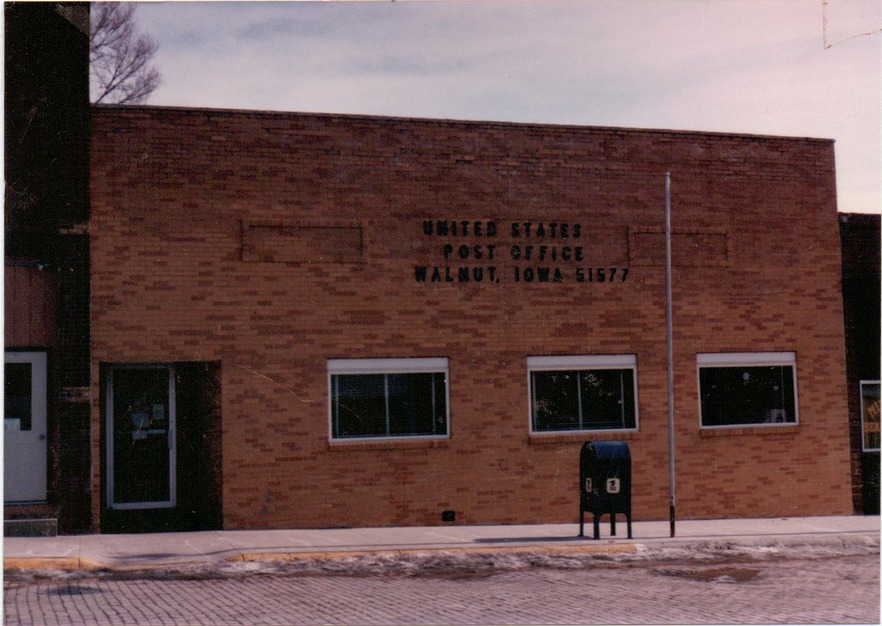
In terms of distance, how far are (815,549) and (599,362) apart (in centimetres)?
422

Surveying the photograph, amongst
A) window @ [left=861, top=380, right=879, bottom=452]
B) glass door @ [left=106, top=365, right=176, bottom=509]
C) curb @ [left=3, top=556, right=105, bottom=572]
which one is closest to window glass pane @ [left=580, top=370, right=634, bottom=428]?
window @ [left=861, top=380, right=879, bottom=452]

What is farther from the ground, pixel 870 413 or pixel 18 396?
pixel 18 396

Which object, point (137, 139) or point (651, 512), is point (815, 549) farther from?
point (137, 139)

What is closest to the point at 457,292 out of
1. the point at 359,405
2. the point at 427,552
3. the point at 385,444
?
the point at 359,405

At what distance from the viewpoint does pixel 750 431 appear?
16.7m

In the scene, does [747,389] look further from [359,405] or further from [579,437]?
[359,405]

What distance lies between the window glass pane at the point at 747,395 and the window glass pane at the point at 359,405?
17.6 ft

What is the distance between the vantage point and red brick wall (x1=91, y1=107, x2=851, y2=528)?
14.5m

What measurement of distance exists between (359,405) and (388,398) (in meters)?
0.46

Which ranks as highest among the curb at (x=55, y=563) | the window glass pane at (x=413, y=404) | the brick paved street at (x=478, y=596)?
the window glass pane at (x=413, y=404)

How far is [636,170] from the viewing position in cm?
1647

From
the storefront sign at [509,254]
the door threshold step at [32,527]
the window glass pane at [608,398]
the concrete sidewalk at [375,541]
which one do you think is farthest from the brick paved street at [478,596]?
the storefront sign at [509,254]

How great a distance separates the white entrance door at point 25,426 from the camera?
13.8m

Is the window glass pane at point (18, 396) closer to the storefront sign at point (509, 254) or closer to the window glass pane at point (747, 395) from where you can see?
the storefront sign at point (509, 254)
